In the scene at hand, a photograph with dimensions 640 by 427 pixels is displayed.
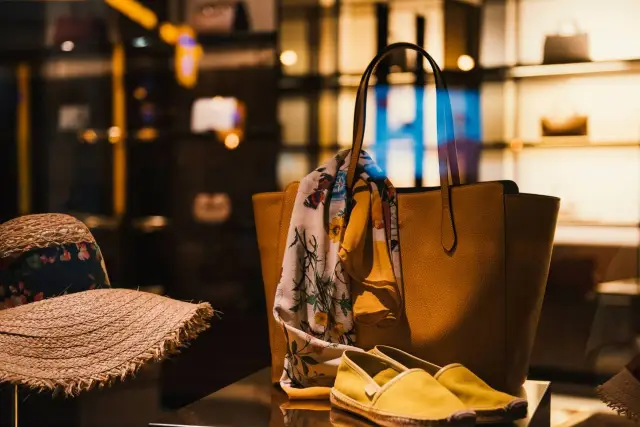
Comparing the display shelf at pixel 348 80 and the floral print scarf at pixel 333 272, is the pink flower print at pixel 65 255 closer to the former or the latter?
the floral print scarf at pixel 333 272

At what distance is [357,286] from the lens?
125cm

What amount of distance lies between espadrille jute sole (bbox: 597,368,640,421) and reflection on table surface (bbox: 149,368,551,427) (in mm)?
95

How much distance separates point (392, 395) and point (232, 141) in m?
2.79

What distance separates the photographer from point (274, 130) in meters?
3.57

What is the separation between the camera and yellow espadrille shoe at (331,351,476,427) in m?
0.93

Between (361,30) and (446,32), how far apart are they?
40 centimetres

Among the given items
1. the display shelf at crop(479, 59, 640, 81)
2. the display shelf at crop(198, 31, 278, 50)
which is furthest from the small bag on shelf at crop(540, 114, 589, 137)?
the display shelf at crop(198, 31, 278, 50)

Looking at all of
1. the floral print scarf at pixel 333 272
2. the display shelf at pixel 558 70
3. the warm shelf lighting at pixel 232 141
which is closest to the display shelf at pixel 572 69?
the display shelf at pixel 558 70

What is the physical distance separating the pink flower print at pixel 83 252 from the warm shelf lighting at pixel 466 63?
2.18m

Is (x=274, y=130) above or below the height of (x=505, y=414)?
above

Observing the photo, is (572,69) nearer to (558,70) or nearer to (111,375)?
(558,70)

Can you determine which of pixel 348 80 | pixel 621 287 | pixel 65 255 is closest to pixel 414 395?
pixel 65 255

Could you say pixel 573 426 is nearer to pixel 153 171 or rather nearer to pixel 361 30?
pixel 361 30

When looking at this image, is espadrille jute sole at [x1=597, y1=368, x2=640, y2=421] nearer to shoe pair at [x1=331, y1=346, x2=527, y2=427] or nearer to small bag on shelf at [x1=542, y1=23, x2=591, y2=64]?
shoe pair at [x1=331, y1=346, x2=527, y2=427]
